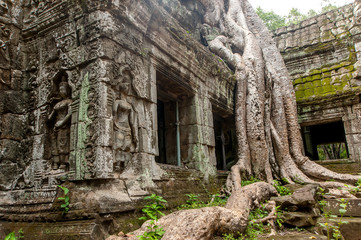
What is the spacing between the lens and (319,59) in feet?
28.9

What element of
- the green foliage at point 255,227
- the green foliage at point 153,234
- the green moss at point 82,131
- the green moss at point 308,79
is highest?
the green moss at point 308,79

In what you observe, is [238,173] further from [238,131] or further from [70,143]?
[70,143]

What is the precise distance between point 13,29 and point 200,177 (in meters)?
3.69

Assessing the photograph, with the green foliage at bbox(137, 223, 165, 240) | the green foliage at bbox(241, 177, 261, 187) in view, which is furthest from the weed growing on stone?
the green foliage at bbox(137, 223, 165, 240)

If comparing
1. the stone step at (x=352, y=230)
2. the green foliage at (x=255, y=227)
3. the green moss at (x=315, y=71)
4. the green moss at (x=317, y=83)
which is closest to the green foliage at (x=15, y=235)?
the green foliage at (x=255, y=227)

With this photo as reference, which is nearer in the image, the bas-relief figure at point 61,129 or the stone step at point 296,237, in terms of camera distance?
the stone step at point 296,237

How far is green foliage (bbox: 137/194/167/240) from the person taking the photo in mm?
2533

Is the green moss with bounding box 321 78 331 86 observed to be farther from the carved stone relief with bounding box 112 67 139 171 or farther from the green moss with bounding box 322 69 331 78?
the carved stone relief with bounding box 112 67 139 171

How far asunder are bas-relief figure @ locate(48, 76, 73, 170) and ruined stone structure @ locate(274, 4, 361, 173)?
6799mm

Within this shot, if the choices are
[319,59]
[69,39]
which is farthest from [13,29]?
[319,59]

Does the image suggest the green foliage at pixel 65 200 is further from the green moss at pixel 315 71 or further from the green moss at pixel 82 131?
the green moss at pixel 315 71

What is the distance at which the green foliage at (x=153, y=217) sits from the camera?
8.31 ft

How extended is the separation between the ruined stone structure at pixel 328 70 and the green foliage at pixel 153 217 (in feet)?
19.7

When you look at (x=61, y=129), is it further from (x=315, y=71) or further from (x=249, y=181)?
(x=315, y=71)
